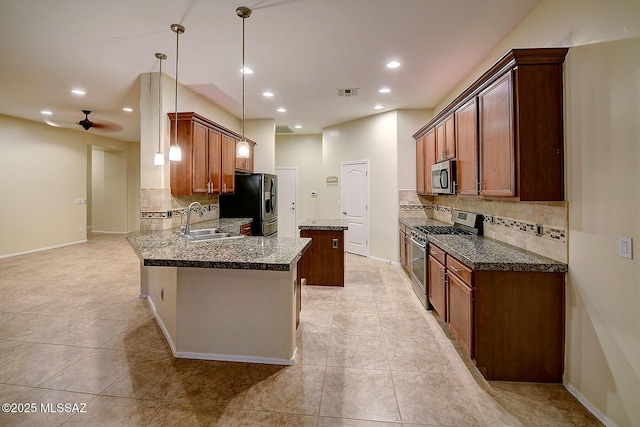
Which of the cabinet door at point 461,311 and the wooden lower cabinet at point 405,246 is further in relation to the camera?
the wooden lower cabinet at point 405,246

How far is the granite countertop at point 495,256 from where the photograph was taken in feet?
6.96

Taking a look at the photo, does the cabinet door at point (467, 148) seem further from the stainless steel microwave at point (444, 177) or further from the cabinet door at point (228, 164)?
the cabinet door at point (228, 164)

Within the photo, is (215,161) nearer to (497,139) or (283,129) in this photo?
(283,129)

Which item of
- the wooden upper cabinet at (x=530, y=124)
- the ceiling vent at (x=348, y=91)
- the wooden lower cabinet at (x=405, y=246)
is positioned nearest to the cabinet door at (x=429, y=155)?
the wooden lower cabinet at (x=405, y=246)

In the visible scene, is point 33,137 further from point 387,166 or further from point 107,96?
point 387,166

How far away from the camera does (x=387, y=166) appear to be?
19.0 ft

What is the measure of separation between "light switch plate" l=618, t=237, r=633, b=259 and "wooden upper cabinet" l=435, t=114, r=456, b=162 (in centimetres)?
194

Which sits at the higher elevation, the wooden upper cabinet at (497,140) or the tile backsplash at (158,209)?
the wooden upper cabinet at (497,140)

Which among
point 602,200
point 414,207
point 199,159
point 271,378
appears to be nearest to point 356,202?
point 414,207

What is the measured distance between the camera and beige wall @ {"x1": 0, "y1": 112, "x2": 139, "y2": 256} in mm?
6094

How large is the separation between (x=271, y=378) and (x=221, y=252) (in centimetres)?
100

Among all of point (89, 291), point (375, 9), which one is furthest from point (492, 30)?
point (89, 291)

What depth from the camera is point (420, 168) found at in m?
5.04

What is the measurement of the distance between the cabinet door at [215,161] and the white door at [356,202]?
295 centimetres
